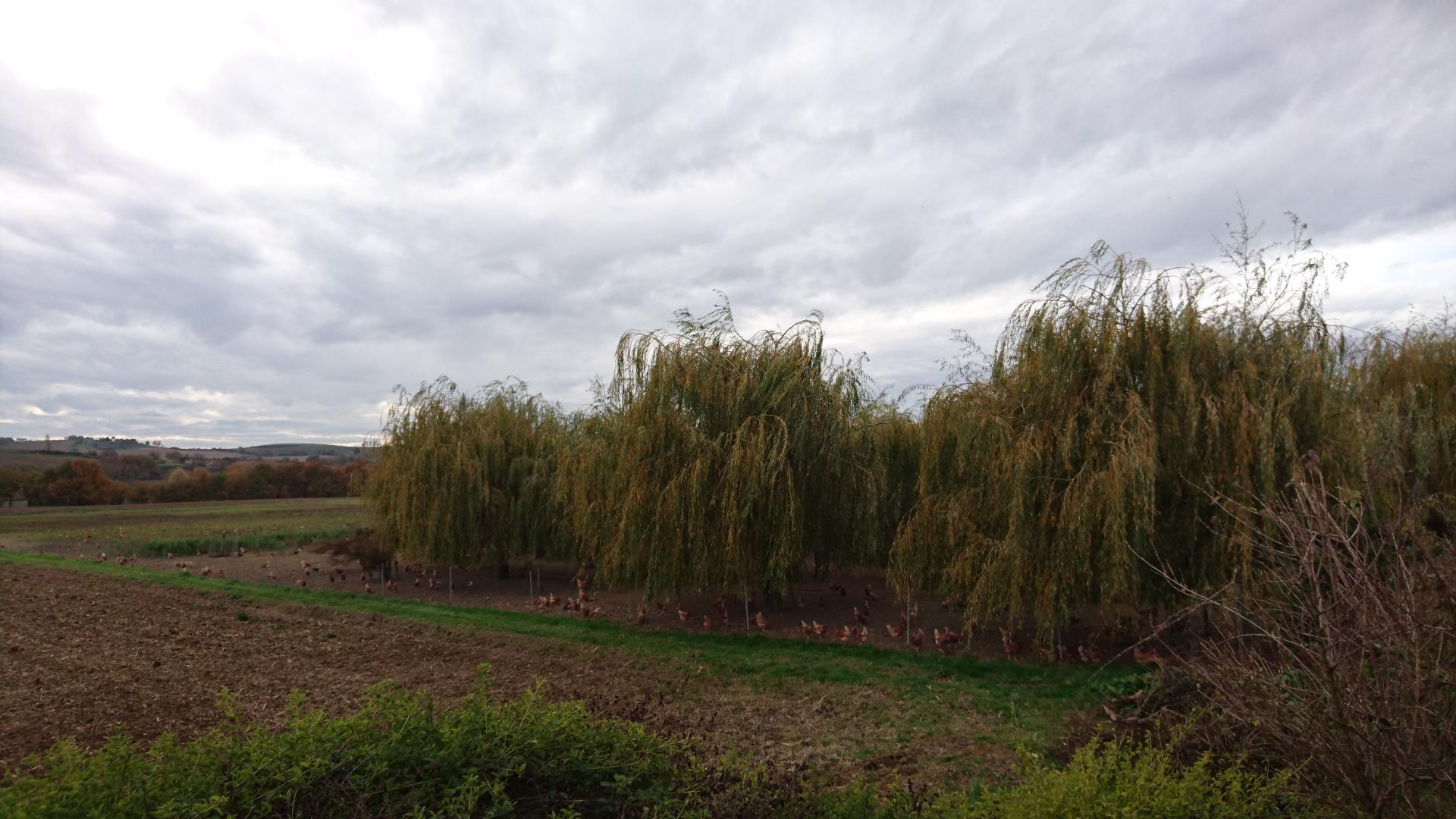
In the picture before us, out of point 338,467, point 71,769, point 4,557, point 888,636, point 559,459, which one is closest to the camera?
point 71,769

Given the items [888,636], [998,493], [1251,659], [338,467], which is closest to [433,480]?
[888,636]

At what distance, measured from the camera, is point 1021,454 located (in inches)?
365

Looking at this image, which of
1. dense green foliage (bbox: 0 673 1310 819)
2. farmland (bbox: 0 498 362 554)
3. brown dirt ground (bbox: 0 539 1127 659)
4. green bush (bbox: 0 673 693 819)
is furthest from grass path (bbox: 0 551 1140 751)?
farmland (bbox: 0 498 362 554)

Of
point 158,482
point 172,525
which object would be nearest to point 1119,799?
point 172,525

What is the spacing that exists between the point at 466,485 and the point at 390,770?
1478 centimetres

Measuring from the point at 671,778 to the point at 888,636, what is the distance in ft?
29.0

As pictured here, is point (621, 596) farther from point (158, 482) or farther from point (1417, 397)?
point (158, 482)

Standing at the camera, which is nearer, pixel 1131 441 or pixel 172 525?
pixel 1131 441

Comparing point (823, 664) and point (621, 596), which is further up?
point (823, 664)

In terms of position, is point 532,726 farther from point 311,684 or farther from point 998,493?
point 998,493

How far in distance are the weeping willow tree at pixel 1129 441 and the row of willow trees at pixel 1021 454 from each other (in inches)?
1.1

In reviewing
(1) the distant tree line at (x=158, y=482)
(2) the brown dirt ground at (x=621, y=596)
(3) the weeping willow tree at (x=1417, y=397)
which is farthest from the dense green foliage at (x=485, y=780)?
(1) the distant tree line at (x=158, y=482)

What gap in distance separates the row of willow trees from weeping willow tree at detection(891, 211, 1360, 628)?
1.1 inches

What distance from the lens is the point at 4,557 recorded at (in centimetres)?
2134
